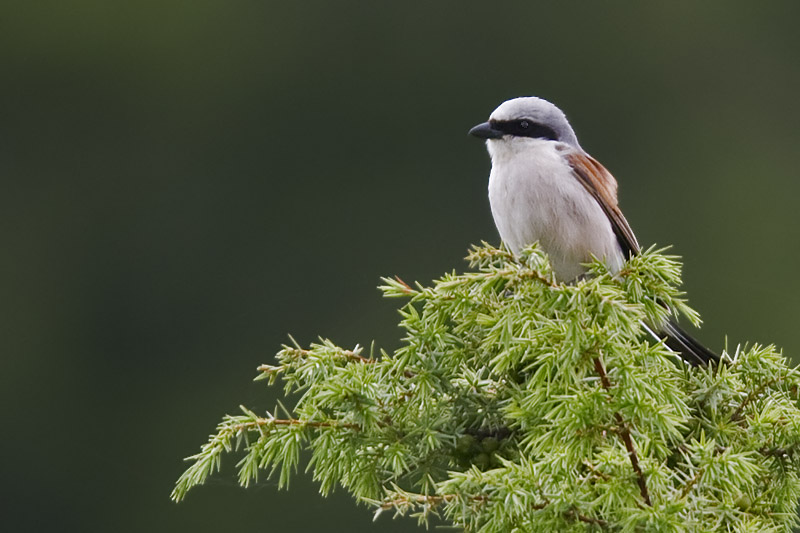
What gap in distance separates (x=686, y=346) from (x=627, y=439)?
1.32 metres

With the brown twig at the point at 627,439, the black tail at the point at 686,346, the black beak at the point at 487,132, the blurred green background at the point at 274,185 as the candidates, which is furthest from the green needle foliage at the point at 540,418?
the blurred green background at the point at 274,185

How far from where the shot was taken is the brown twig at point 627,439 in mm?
2184

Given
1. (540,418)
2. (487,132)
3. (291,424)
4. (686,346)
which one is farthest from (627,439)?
(487,132)

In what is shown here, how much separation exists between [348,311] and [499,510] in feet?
39.5

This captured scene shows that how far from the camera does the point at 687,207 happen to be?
52.3 feet

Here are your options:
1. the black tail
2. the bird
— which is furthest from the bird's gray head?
the black tail

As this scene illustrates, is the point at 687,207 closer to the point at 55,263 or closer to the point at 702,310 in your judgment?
the point at 702,310

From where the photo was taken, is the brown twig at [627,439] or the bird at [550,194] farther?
the bird at [550,194]

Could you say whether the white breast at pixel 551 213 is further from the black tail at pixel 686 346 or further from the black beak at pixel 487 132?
the black tail at pixel 686 346

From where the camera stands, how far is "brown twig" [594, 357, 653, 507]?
2184mm

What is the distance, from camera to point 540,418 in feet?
7.63

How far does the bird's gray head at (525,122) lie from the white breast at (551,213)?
0.12m

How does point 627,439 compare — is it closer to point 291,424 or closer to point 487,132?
point 291,424

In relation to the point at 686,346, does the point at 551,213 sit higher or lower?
higher
